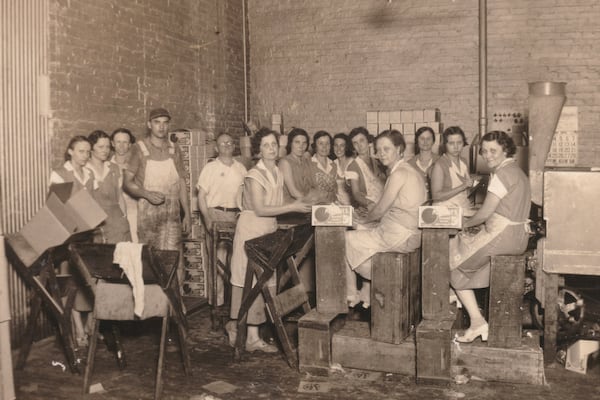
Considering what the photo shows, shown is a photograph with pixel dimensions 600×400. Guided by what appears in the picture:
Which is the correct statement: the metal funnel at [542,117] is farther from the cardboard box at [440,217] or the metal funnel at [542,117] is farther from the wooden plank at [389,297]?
the wooden plank at [389,297]

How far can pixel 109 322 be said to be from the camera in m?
4.93

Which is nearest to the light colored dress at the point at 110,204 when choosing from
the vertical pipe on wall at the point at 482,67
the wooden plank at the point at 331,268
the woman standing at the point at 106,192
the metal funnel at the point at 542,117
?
the woman standing at the point at 106,192

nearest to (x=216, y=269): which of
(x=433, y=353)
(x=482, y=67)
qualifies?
(x=433, y=353)

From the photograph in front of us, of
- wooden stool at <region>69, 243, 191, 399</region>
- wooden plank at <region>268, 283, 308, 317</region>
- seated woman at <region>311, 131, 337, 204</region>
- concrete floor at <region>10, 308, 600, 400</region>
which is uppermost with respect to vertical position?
seated woman at <region>311, 131, 337, 204</region>

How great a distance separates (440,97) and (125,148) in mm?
4846

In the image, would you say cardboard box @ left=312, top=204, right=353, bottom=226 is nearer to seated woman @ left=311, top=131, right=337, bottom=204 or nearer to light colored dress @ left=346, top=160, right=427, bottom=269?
light colored dress @ left=346, top=160, right=427, bottom=269

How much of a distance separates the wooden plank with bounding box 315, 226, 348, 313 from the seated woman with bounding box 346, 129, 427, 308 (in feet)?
0.53

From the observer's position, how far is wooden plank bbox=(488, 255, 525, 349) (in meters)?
4.45

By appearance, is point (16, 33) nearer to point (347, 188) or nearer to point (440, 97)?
point (347, 188)

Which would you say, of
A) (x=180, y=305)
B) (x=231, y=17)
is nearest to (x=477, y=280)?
(x=180, y=305)

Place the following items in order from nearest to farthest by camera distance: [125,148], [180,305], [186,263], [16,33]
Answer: [180,305] → [16,33] → [125,148] → [186,263]

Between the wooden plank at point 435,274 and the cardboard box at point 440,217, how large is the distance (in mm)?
54

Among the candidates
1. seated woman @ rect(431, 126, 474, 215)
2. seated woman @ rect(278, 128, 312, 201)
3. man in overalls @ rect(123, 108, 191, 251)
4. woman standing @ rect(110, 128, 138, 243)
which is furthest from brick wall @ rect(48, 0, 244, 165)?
seated woman @ rect(431, 126, 474, 215)

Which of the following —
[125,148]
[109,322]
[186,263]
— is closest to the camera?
[109,322]
